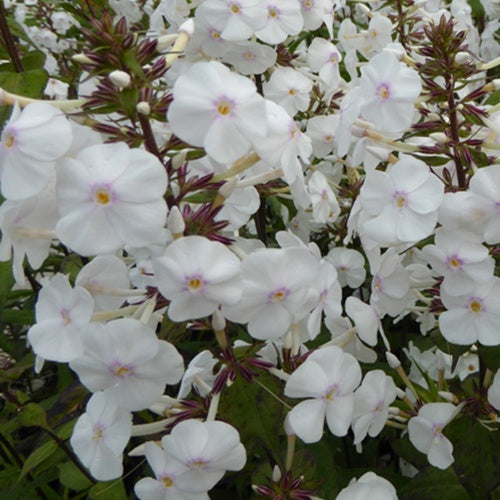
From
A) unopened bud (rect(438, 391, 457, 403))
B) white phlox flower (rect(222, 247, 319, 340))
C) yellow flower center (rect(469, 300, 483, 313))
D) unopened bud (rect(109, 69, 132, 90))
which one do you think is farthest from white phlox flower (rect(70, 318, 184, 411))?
unopened bud (rect(438, 391, 457, 403))

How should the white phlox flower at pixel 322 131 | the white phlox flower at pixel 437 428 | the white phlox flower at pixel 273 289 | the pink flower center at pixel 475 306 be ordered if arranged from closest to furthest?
the white phlox flower at pixel 273 289 < the pink flower center at pixel 475 306 < the white phlox flower at pixel 437 428 < the white phlox flower at pixel 322 131

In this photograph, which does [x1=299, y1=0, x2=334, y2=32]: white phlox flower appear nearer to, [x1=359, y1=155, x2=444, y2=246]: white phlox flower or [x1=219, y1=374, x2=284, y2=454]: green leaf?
[x1=359, y1=155, x2=444, y2=246]: white phlox flower

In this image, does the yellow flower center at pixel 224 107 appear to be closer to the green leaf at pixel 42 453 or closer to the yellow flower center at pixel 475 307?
the yellow flower center at pixel 475 307

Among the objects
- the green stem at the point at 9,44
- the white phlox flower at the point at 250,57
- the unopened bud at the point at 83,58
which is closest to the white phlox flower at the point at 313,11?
the white phlox flower at the point at 250,57

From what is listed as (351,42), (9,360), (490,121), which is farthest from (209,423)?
(351,42)

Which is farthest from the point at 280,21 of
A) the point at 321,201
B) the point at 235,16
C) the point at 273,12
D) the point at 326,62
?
the point at 321,201
